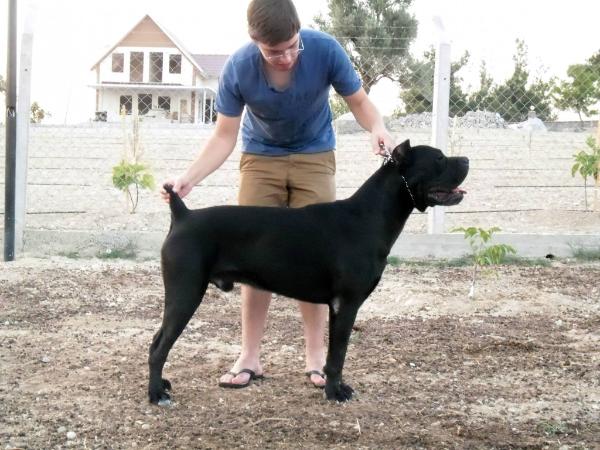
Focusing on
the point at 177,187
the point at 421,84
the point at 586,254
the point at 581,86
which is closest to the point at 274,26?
the point at 177,187

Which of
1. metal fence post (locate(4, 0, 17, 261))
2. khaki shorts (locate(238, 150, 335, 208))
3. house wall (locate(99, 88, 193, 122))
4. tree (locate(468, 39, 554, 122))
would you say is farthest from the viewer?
house wall (locate(99, 88, 193, 122))

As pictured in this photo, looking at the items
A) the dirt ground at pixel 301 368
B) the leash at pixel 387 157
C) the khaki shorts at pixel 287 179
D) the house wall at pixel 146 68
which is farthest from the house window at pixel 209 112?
the leash at pixel 387 157

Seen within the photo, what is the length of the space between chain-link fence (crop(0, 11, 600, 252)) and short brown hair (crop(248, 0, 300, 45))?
5424 mm

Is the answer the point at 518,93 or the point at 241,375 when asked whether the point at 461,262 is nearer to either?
the point at 518,93

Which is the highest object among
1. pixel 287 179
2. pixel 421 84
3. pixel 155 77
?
pixel 155 77

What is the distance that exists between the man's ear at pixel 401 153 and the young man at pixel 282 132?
0.60 feet

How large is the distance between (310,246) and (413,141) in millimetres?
8981

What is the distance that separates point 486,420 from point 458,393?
443 mm

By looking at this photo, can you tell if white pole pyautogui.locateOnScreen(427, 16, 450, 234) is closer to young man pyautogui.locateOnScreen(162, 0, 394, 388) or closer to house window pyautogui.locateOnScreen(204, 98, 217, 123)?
young man pyautogui.locateOnScreen(162, 0, 394, 388)

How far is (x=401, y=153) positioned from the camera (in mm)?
3936

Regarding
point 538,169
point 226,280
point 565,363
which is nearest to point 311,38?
point 226,280

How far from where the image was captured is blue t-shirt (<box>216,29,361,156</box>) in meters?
4.12

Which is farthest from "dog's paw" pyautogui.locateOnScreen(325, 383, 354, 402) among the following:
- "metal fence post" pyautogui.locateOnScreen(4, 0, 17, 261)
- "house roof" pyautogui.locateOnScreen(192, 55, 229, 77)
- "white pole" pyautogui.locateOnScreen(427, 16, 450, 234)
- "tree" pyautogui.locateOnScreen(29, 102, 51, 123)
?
"house roof" pyautogui.locateOnScreen(192, 55, 229, 77)

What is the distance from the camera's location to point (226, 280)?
3943 millimetres
